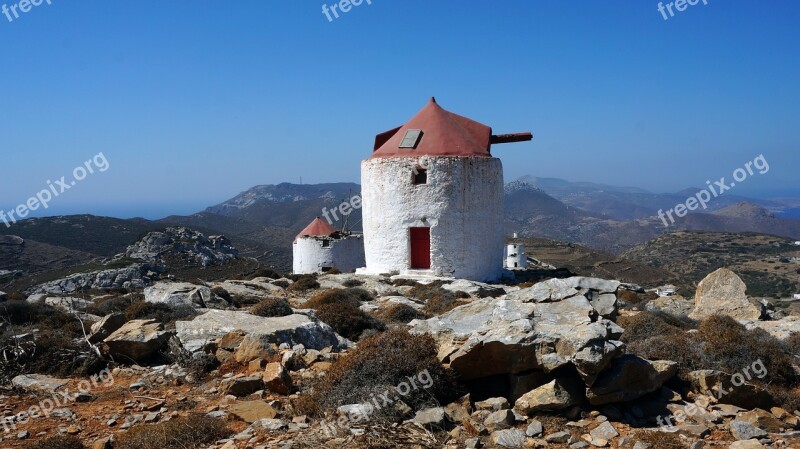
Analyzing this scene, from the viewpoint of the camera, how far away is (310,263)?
2639 cm

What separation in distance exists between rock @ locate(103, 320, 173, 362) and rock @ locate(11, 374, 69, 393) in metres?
0.70

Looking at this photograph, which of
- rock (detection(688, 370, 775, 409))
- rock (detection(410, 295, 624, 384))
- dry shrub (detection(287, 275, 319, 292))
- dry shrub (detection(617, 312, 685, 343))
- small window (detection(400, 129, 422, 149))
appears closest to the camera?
rock (detection(410, 295, 624, 384))

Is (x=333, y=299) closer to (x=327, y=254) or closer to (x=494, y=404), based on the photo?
(x=494, y=404)

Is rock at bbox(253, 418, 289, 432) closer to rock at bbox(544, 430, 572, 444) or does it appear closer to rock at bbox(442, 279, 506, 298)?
rock at bbox(544, 430, 572, 444)

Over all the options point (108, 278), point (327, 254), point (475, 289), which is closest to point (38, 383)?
point (475, 289)

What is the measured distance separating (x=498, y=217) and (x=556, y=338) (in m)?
14.2

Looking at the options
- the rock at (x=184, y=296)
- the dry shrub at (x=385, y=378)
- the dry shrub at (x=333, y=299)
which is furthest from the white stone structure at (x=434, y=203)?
the dry shrub at (x=385, y=378)

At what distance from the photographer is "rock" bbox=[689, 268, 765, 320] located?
429 inches

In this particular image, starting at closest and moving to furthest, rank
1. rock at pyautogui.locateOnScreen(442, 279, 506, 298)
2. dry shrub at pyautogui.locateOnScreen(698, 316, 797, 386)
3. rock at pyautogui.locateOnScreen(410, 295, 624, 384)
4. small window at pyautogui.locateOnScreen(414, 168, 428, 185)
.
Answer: rock at pyautogui.locateOnScreen(410, 295, 624, 384)
dry shrub at pyautogui.locateOnScreen(698, 316, 797, 386)
rock at pyautogui.locateOnScreen(442, 279, 506, 298)
small window at pyautogui.locateOnScreen(414, 168, 428, 185)

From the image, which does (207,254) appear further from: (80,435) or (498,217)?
(80,435)

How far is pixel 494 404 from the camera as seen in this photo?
5.48m

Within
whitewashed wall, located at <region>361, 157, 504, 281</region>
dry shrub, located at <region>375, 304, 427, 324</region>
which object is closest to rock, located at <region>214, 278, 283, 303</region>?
dry shrub, located at <region>375, 304, 427, 324</region>

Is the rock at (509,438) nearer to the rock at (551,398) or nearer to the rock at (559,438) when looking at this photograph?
the rock at (559,438)

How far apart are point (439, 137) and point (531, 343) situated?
45.8 ft
